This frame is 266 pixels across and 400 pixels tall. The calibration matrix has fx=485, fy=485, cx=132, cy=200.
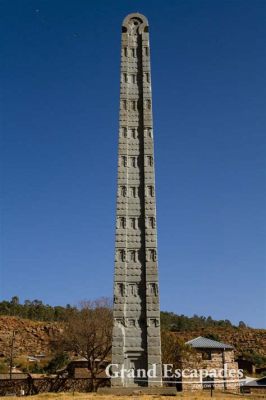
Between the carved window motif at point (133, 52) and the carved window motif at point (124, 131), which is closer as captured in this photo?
the carved window motif at point (124, 131)

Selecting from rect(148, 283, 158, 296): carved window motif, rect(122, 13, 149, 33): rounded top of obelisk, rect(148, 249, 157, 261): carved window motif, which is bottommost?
rect(148, 283, 158, 296): carved window motif

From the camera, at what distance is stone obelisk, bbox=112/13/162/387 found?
1955cm

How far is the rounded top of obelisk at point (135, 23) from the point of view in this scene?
25328 mm

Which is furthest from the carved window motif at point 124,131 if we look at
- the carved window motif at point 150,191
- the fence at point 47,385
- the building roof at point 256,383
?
the building roof at point 256,383

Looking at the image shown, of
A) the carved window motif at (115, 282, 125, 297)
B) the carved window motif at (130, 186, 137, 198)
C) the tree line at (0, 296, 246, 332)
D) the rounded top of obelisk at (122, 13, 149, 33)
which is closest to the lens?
the carved window motif at (115, 282, 125, 297)

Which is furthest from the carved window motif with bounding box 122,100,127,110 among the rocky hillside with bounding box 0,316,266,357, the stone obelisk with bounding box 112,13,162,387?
the rocky hillside with bounding box 0,316,266,357

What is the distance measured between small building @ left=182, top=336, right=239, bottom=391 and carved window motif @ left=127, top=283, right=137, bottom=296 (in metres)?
6.29

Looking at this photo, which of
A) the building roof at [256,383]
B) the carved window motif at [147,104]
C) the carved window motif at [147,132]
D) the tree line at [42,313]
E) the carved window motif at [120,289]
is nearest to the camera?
the carved window motif at [120,289]

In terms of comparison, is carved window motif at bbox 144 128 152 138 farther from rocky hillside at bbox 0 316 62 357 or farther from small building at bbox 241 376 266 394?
rocky hillside at bbox 0 316 62 357

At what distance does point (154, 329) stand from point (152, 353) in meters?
0.96

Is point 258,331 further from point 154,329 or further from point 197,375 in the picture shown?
point 154,329

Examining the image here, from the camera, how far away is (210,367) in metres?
32.3

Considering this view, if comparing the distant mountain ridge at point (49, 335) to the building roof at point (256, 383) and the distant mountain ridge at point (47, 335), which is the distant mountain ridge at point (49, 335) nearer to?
the distant mountain ridge at point (47, 335)

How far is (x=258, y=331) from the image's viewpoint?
8450 cm
